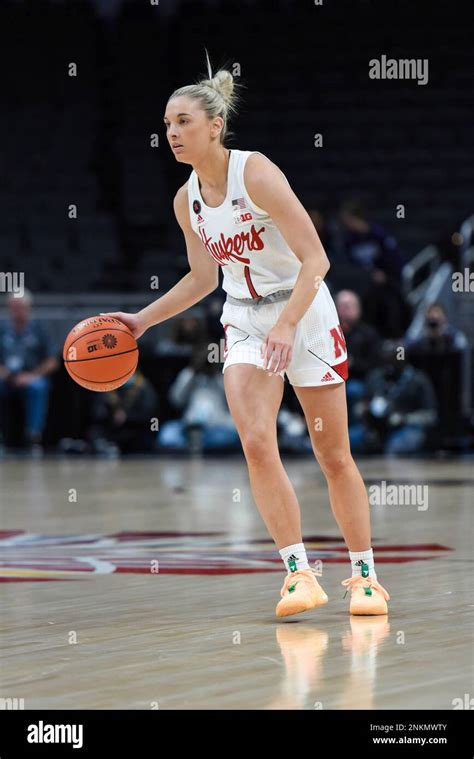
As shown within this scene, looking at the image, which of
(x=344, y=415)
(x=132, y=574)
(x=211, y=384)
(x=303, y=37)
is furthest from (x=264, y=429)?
(x=303, y=37)

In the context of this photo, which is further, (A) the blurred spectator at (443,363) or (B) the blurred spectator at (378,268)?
(B) the blurred spectator at (378,268)

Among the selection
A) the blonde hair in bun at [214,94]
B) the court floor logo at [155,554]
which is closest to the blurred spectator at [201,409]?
the court floor logo at [155,554]

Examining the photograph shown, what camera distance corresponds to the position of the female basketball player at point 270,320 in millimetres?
4883

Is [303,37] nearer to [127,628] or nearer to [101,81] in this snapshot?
[101,81]

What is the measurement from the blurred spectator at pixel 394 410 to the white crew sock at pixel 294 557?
8621mm

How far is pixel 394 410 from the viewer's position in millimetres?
13727

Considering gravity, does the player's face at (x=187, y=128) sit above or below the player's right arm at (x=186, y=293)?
above

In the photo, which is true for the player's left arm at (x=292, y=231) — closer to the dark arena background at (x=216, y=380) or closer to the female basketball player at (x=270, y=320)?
the female basketball player at (x=270, y=320)

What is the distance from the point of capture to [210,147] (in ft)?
16.3

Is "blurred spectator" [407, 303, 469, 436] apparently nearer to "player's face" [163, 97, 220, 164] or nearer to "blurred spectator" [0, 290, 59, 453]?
"blurred spectator" [0, 290, 59, 453]

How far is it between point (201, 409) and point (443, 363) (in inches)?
101

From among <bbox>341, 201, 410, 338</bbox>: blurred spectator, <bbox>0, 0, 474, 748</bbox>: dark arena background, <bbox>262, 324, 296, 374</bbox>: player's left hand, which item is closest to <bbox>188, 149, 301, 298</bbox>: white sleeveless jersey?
<bbox>262, 324, 296, 374</bbox>: player's left hand

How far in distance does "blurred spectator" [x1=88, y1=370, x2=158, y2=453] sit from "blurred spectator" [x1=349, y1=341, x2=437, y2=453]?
231 centimetres

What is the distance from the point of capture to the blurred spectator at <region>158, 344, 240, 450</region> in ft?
46.7
